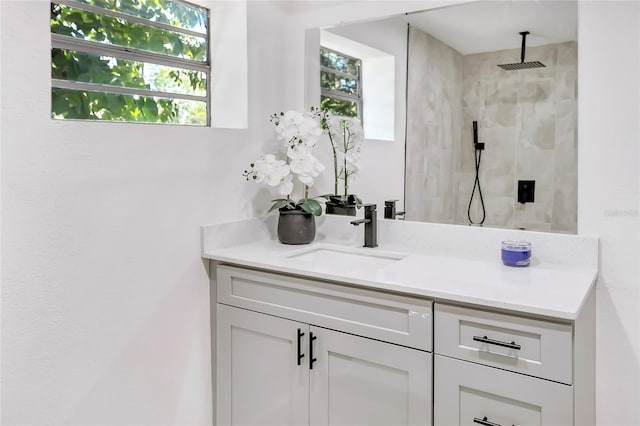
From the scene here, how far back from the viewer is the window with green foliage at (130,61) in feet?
5.47

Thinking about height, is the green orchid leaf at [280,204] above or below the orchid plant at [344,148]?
below

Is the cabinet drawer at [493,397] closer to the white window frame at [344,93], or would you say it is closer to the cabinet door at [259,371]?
the cabinet door at [259,371]

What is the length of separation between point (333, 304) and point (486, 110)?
0.94m

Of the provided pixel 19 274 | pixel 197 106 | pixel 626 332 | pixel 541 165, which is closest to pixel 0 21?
pixel 19 274

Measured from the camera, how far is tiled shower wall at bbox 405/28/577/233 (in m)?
1.73

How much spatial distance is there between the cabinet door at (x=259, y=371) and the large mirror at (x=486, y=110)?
756 millimetres

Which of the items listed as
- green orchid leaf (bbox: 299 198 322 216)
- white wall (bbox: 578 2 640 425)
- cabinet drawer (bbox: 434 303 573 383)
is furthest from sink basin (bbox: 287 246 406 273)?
white wall (bbox: 578 2 640 425)

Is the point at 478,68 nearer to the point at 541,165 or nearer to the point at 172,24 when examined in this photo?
the point at 541,165

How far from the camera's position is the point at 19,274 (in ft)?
4.68

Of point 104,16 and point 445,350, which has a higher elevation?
point 104,16

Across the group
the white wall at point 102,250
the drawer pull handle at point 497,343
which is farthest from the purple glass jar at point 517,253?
the white wall at point 102,250

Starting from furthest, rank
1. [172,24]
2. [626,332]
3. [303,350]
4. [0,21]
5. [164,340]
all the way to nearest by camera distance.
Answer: [172,24]
[164,340]
[303,350]
[626,332]
[0,21]

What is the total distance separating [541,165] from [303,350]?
3.56 feet

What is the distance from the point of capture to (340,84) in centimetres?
226
